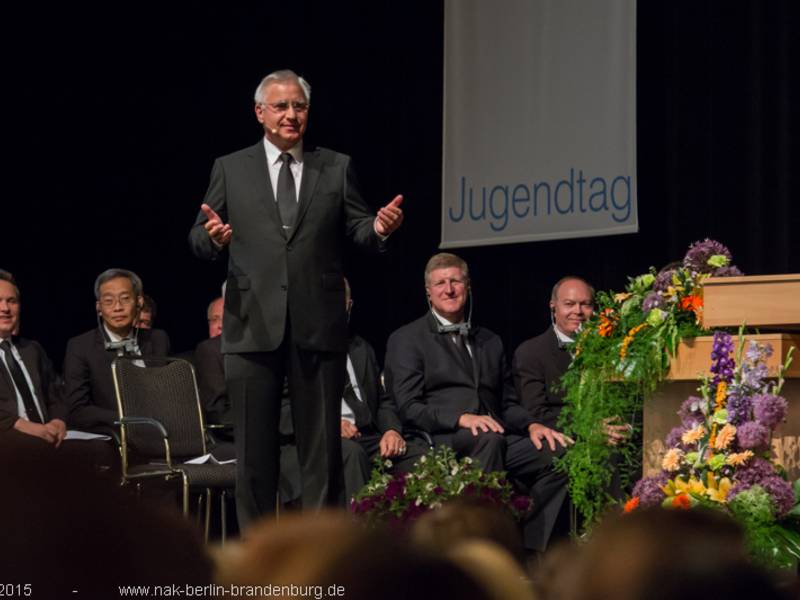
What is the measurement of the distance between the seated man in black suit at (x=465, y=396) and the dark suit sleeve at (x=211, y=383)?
0.87m

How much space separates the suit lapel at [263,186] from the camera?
3562 mm

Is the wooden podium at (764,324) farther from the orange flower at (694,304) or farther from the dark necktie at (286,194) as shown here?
the dark necktie at (286,194)

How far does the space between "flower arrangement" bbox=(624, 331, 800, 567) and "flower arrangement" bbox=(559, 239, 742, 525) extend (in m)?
0.21

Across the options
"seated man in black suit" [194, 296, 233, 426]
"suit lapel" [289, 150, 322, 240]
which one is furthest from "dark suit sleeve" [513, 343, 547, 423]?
"suit lapel" [289, 150, 322, 240]

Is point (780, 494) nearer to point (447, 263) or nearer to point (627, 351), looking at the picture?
point (627, 351)

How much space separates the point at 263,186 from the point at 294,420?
25.4 inches

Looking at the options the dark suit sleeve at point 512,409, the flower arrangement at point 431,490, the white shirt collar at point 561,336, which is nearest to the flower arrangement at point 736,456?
the flower arrangement at point 431,490

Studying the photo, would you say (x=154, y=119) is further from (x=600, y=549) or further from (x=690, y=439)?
(x=600, y=549)

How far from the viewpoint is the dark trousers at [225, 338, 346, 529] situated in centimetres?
349

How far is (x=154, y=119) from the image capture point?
785cm

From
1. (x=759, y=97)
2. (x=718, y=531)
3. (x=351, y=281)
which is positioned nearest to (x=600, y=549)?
(x=718, y=531)

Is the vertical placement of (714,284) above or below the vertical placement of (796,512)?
above

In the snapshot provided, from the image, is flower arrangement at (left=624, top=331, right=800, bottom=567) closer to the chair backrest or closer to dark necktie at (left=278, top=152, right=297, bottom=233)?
dark necktie at (left=278, top=152, right=297, bottom=233)

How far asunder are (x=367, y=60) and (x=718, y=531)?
7.34m
